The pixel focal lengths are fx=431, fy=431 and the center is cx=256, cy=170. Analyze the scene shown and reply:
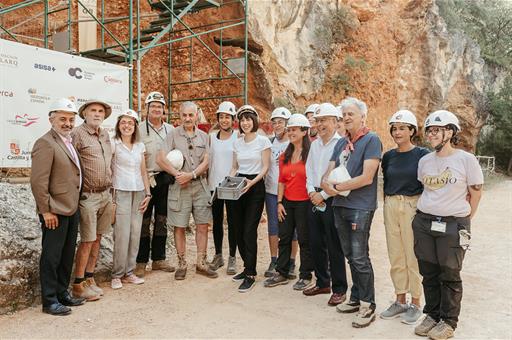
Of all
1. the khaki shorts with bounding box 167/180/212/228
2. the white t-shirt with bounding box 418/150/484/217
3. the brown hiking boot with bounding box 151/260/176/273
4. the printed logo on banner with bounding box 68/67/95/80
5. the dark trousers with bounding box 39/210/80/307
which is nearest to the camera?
the white t-shirt with bounding box 418/150/484/217

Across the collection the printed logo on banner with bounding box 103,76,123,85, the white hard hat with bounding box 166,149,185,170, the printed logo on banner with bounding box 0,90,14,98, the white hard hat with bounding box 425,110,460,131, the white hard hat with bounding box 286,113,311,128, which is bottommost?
the white hard hat with bounding box 166,149,185,170

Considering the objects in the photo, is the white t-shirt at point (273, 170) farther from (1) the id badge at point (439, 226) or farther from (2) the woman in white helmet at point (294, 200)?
(1) the id badge at point (439, 226)

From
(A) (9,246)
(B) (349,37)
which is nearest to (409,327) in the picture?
(A) (9,246)

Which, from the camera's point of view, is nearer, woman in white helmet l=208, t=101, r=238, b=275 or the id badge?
the id badge

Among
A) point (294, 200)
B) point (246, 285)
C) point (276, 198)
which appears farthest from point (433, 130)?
point (246, 285)

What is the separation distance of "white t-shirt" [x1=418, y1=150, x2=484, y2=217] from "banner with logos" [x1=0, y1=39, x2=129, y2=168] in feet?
16.1

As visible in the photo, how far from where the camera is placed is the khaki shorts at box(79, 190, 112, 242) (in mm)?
4445

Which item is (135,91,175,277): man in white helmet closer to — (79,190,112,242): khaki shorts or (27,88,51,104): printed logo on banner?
(79,190,112,242): khaki shorts

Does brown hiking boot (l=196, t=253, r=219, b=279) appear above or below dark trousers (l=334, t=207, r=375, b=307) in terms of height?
below

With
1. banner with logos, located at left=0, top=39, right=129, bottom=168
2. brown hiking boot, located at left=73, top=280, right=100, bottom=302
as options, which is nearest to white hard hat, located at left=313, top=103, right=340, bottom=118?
brown hiking boot, located at left=73, top=280, right=100, bottom=302

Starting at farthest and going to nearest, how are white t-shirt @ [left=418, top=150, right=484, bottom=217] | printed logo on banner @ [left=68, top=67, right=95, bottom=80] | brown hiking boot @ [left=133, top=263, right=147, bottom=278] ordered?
printed logo on banner @ [left=68, top=67, right=95, bottom=80] < brown hiking boot @ [left=133, top=263, right=147, bottom=278] < white t-shirt @ [left=418, top=150, right=484, bottom=217]

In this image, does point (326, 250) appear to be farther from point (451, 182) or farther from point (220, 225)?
point (451, 182)

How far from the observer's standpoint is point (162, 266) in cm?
567

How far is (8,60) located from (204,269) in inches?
143
